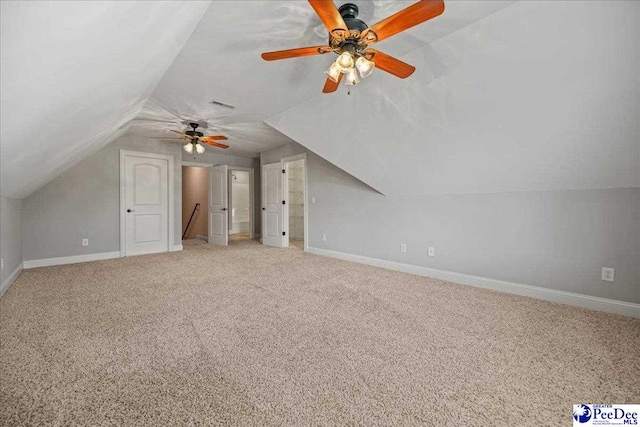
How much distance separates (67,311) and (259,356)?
210 cm

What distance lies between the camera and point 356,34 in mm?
1737

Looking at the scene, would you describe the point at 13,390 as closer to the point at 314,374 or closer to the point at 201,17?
the point at 314,374

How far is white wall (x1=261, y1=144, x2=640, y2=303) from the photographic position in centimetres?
248

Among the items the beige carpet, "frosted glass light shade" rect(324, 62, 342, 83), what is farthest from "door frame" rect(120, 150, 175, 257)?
"frosted glass light shade" rect(324, 62, 342, 83)

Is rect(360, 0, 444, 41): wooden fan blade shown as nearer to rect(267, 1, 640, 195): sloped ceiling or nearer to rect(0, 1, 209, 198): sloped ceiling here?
rect(267, 1, 640, 195): sloped ceiling

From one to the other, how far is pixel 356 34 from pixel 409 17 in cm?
37

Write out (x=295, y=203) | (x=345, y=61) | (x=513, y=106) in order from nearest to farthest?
(x=345, y=61), (x=513, y=106), (x=295, y=203)

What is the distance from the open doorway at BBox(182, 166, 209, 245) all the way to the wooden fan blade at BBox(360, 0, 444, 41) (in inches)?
304

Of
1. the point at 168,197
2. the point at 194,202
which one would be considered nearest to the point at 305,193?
the point at 168,197

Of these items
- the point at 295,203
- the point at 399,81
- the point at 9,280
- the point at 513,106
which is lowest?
the point at 9,280

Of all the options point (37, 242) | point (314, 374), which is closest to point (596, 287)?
point (314, 374)

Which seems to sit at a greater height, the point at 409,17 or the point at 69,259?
the point at 409,17

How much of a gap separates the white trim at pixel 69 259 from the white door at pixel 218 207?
2.06m

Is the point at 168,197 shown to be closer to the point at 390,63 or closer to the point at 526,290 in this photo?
the point at 390,63
